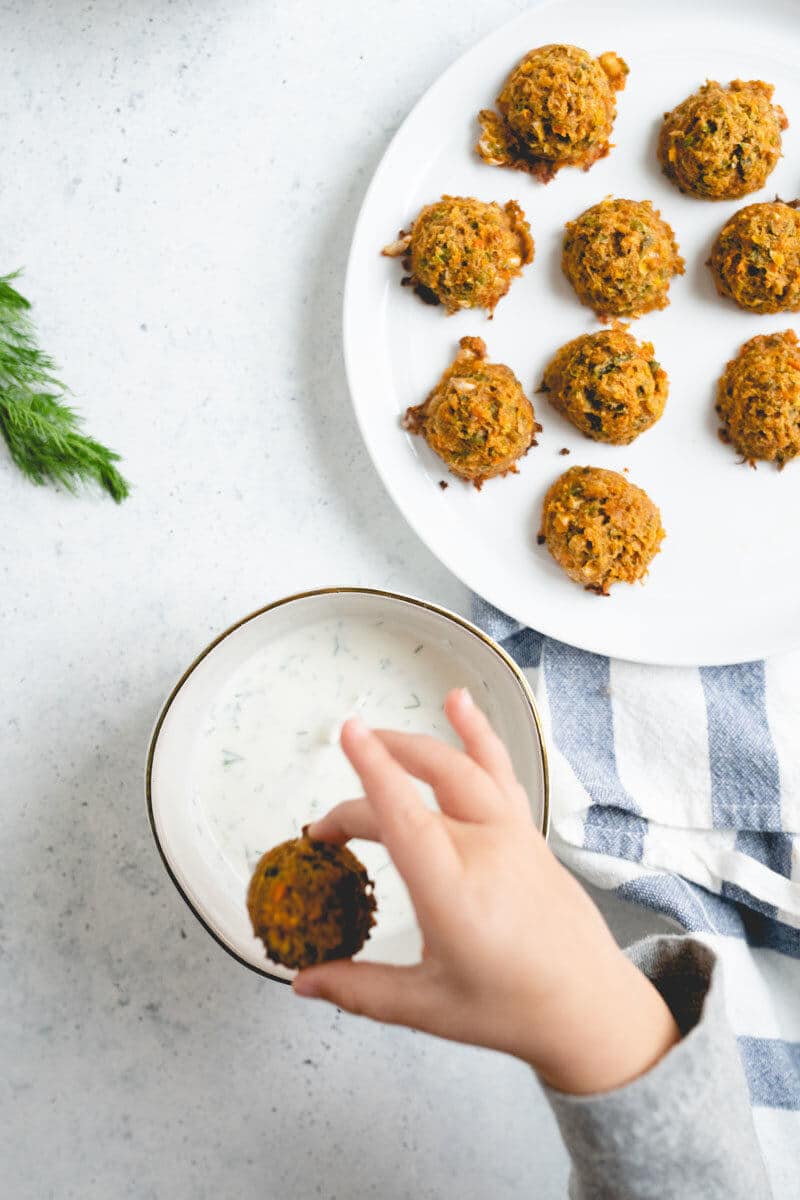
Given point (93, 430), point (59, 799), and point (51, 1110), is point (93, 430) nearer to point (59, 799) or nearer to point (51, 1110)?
point (59, 799)

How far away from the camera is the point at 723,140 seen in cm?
170

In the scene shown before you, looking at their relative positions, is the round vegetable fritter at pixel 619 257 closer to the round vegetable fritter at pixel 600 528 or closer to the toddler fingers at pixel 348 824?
the round vegetable fritter at pixel 600 528

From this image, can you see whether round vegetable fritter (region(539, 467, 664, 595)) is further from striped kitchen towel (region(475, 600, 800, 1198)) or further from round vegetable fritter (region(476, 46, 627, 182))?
round vegetable fritter (region(476, 46, 627, 182))

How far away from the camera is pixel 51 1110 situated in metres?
1.78

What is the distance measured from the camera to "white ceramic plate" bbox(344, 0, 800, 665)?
1.79 meters

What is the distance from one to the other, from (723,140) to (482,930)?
1.37 meters

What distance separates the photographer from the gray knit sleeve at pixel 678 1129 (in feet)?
3.78

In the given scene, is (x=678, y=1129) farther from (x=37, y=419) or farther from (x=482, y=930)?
(x=37, y=419)

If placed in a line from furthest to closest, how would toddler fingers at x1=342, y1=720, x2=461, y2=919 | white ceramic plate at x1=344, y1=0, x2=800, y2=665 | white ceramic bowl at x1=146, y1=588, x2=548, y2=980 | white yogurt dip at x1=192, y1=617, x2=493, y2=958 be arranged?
white ceramic plate at x1=344, y1=0, x2=800, y2=665 < white yogurt dip at x1=192, y1=617, x2=493, y2=958 < white ceramic bowl at x1=146, y1=588, x2=548, y2=980 < toddler fingers at x1=342, y1=720, x2=461, y2=919

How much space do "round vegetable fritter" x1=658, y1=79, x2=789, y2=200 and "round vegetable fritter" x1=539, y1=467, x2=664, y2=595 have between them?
20.5 inches

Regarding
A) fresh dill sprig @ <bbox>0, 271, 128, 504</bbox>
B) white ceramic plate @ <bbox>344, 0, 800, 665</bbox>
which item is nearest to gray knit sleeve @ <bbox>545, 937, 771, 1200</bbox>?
white ceramic plate @ <bbox>344, 0, 800, 665</bbox>

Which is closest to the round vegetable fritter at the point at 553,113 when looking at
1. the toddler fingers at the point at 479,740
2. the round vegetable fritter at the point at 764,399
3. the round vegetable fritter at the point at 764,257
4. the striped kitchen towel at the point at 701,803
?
the round vegetable fritter at the point at 764,257

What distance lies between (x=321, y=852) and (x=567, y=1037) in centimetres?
33

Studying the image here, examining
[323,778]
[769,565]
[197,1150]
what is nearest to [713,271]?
[769,565]
